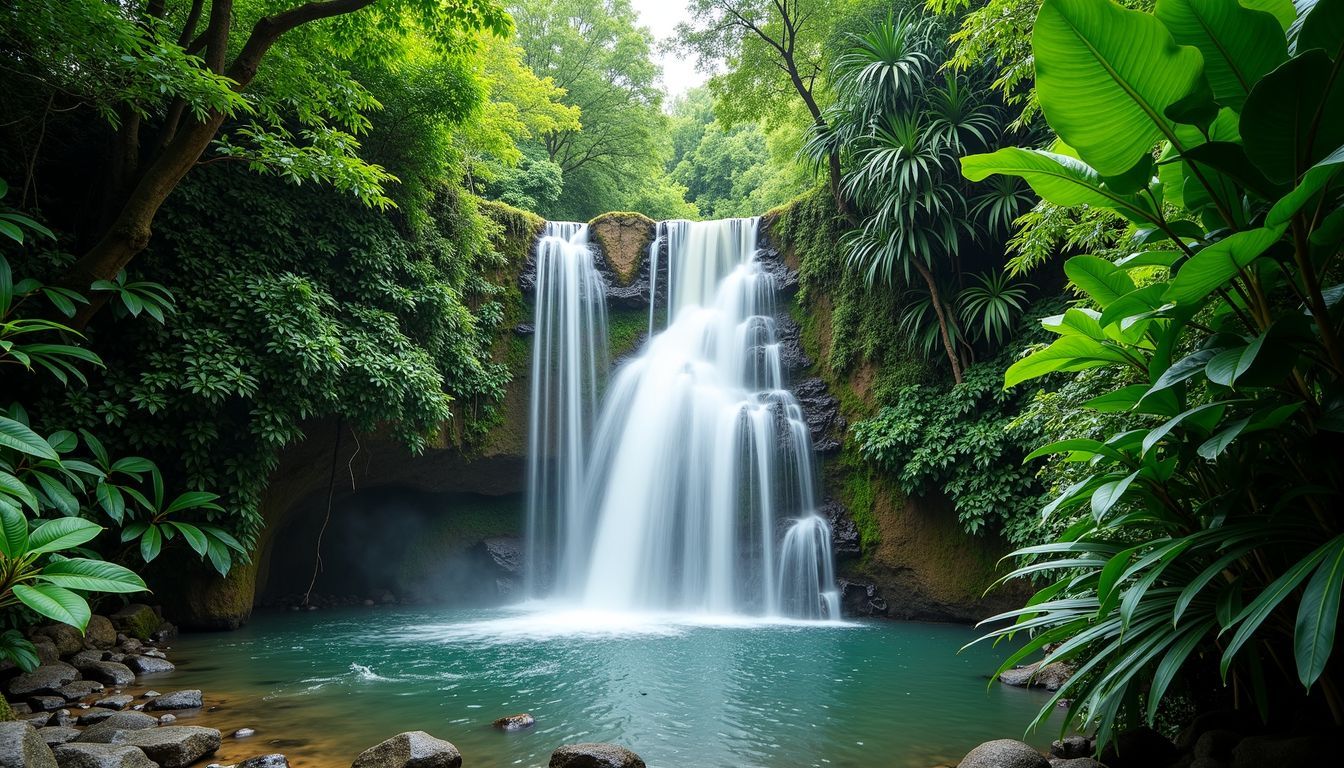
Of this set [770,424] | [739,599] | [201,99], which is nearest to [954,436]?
[770,424]

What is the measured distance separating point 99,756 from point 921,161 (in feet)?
32.5

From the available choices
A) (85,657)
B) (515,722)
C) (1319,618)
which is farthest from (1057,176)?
(85,657)

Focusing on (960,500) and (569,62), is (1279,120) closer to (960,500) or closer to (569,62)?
(960,500)

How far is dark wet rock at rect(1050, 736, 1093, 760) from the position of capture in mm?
3736

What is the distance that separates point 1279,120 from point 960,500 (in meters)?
7.35

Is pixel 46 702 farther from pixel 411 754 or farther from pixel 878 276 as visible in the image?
pixel 878 276

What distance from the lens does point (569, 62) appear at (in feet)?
67.6

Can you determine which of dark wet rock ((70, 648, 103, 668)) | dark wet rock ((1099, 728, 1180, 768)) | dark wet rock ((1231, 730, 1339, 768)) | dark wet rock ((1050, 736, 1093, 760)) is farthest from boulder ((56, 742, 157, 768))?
dark wet rock ((1231, 730, 1339, 768))

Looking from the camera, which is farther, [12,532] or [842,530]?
[842,530]

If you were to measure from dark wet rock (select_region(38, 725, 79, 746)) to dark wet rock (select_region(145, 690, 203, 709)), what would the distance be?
80 centimetres

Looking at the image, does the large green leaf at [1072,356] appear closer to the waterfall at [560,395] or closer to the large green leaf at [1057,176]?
the large green leaf at [1057,176]

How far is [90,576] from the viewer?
12.3 ft

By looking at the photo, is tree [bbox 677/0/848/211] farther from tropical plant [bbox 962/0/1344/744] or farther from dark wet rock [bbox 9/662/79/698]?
dark wet rock [bbox 9/662/79/698]

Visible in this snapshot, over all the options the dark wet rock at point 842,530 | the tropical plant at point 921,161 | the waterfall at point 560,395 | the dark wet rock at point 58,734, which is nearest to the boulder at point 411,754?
the dark wet rock at point 58,734
